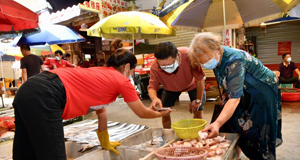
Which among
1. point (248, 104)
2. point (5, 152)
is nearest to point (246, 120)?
point (248, 104)

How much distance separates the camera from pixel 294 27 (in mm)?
8961

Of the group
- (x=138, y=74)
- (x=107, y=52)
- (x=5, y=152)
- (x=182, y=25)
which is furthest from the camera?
(x=107, y=52)

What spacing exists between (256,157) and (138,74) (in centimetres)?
630

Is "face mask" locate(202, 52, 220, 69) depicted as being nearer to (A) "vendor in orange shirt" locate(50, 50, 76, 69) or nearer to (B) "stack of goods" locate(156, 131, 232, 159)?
(B) "stack of goods" locate(156, 131, 232, 159)

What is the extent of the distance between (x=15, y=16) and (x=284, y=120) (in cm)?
558

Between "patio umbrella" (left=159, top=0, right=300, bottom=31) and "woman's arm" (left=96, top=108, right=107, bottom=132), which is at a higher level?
"patio umbrella" (left=159, top=0, right=300, bottom=31)

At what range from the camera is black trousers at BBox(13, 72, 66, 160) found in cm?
164

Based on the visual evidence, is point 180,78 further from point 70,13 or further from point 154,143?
point 70,13

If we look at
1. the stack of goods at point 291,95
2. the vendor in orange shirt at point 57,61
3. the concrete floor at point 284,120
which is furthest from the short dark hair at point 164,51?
the vendor in orange shirt at point 57,61

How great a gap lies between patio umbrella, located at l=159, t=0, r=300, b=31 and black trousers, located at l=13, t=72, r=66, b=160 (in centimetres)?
268

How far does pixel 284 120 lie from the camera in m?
4.74

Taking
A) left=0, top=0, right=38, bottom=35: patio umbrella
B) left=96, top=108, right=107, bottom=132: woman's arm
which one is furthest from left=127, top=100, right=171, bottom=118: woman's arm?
left=0, top=0, right=38, bottom=35: patio umbrella

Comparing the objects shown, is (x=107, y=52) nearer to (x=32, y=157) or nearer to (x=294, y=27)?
(x=294, y=27)

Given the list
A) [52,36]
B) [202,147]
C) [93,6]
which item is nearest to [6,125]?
[52,36]
